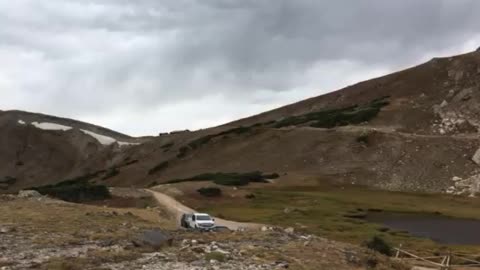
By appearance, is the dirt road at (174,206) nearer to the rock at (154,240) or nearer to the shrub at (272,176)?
the shrub at (272,176)

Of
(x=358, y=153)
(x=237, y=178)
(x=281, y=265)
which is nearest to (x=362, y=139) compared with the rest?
(x=358, y=153)

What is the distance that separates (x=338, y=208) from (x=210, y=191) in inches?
970

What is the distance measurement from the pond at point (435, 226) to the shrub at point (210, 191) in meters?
28.0

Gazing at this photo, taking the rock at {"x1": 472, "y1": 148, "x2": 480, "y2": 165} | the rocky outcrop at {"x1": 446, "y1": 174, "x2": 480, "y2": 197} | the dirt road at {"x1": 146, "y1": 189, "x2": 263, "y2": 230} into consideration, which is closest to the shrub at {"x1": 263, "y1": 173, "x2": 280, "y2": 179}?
the dirt road at {"x1": 146, "y1": 189, "x2": 263, "y2": 230}

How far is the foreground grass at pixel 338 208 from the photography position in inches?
3263

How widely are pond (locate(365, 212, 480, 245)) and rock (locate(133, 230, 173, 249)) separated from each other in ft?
171

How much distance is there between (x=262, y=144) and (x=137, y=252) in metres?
146

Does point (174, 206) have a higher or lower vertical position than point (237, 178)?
lower

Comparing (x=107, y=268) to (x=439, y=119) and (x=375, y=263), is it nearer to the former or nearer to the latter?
(x=375, y=263)

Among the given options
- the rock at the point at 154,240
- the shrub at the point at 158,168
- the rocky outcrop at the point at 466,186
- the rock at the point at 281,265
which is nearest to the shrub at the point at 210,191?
the rocky outcrop at the point at 466,186

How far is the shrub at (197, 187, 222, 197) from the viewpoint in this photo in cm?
12206

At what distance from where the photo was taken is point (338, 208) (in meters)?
111

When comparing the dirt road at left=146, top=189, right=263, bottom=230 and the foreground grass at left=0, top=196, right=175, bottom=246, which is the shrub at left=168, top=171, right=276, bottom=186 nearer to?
the dirt road at left=146, top=189, right=263, bottom=230

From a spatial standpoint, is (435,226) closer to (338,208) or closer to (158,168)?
(338,208)
